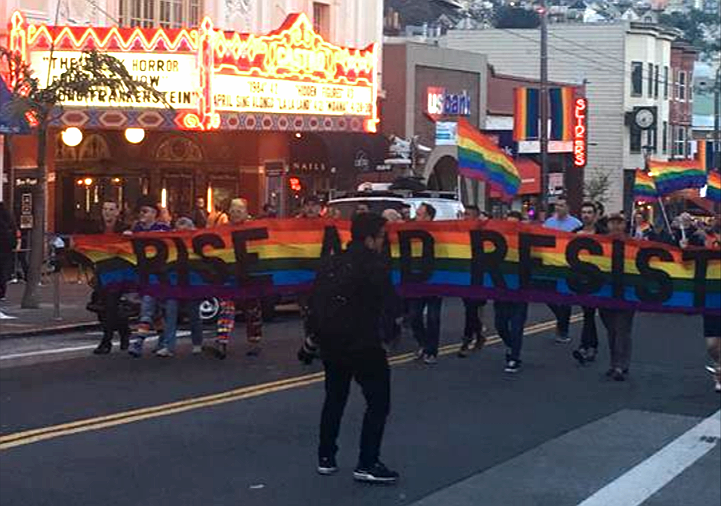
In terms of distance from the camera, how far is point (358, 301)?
28.3 feet

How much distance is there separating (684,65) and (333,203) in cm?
5075

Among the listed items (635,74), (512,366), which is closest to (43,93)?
(512,366)

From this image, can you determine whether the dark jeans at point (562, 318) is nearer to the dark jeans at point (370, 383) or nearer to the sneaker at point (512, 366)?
the sneaker at point (512, 366)

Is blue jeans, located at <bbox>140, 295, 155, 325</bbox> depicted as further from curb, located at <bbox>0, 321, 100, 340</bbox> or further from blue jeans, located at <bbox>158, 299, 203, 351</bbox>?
curb, located at <bbox>0, 321, 100, 340</bbox>

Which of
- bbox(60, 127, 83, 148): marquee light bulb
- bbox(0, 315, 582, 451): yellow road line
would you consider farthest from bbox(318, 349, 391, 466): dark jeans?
bbox(60, 127, 83, 148): marquee light bulb

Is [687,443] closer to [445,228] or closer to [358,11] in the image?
[445,228]

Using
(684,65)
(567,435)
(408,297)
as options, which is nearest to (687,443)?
→ (567,435)

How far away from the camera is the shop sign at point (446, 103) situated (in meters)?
38.9

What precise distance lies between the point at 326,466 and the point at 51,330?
962 centimetres

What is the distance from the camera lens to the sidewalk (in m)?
17.7

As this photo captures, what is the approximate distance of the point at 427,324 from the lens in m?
15.0

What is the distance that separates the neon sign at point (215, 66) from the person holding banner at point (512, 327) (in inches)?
349

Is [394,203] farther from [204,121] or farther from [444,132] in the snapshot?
[444,132]

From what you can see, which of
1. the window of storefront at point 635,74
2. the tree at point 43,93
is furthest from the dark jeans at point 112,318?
the window of storefront at point 635,74
